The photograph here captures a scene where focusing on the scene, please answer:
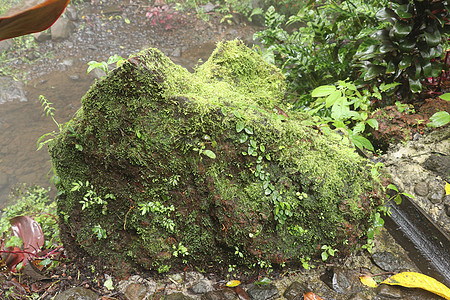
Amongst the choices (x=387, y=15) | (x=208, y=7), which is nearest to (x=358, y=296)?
(x=387, y=15)

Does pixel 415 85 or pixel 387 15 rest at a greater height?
pixel 387 15

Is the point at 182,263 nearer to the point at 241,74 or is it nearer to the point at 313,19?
the point at 241,74

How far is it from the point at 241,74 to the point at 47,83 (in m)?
6.29

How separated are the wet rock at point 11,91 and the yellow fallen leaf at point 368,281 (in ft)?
24.9

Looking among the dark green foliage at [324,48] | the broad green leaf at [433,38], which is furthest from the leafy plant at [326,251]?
the broad green leaf at [433,38]

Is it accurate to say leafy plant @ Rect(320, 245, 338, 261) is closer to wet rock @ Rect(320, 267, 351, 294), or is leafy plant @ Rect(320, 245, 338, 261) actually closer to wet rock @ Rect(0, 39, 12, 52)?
wet rock @ Rect(320, 267, 351, 294)

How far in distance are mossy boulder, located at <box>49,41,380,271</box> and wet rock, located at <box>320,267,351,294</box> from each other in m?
0.16

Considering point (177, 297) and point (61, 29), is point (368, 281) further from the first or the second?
point (61, 29)

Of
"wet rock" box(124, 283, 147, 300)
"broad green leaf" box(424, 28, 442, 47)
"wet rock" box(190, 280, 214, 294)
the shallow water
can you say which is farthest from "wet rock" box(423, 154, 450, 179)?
the shallow water

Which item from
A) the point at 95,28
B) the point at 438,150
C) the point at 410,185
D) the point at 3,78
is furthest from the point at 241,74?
the point at 95,28

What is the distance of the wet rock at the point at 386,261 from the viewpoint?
231 cm

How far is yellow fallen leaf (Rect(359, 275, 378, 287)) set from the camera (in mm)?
2201

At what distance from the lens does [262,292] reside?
2133mm

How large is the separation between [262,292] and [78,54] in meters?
8.55
